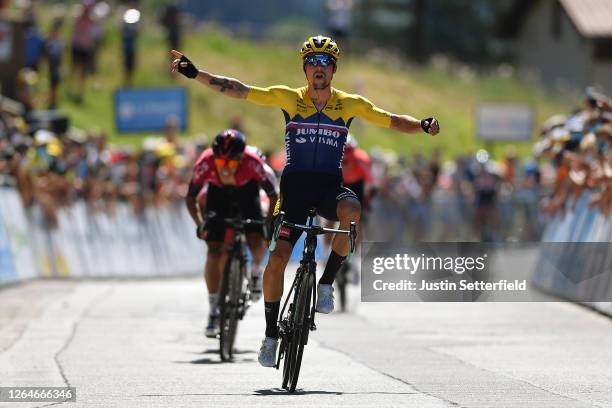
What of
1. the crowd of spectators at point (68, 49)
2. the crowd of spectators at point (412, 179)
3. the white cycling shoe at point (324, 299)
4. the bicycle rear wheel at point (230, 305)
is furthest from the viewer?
the crowd of spectators at point (68, 49)

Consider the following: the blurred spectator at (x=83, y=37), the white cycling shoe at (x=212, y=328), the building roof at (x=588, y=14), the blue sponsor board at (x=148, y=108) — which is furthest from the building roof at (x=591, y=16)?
the white cycling shoe at (x=212, y=328)

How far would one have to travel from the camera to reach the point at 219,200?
14141mm

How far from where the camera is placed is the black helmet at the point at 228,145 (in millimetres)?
13477

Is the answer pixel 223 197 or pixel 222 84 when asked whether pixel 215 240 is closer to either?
pixel 223 197

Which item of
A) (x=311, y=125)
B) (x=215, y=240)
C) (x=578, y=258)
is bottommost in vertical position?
(x=578, y=258)

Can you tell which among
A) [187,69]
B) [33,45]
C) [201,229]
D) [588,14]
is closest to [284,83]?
[588,14]

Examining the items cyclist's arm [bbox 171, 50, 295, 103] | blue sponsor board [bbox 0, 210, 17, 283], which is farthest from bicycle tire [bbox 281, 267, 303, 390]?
blue sponsor board [bbox 0, 210, 17, 283]

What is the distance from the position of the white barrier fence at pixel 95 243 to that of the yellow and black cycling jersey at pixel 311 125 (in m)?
10.4

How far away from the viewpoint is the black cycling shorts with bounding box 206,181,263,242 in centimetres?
1408

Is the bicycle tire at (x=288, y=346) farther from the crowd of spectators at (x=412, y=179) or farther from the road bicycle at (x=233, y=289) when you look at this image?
the crowd of spectators at (x=412, y=179)

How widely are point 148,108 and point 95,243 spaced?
23.3 feet

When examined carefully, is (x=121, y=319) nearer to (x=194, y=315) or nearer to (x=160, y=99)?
(x=194, y=315)

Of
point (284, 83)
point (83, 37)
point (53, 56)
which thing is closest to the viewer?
point (53, 56)

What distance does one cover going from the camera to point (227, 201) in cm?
1413
